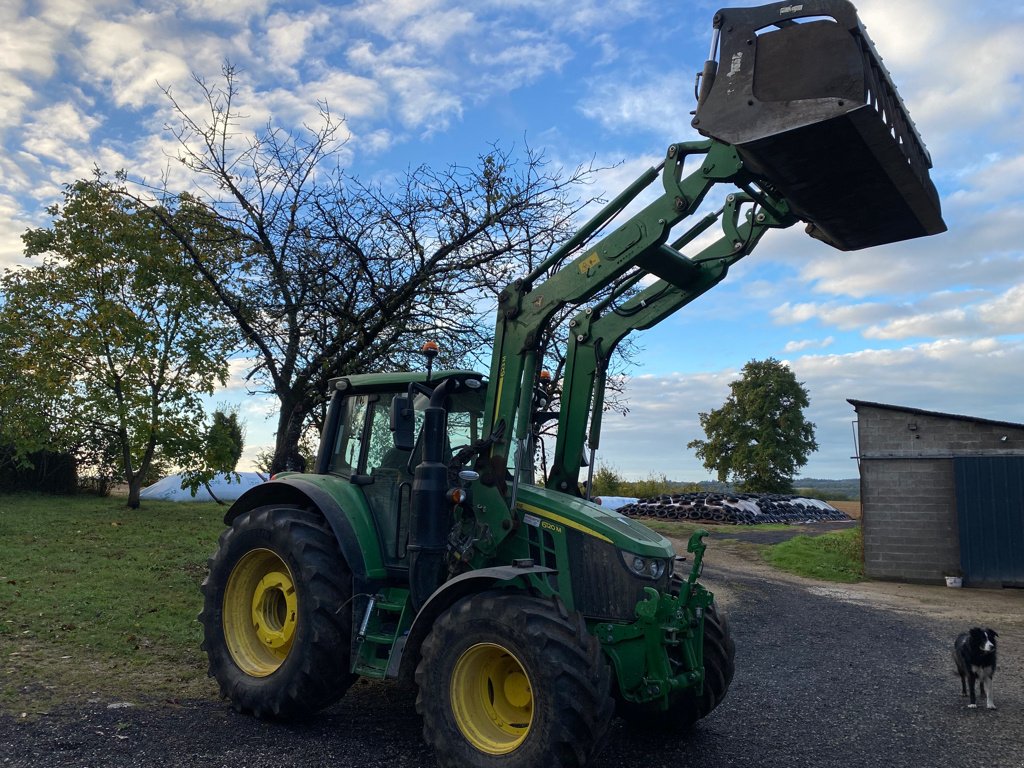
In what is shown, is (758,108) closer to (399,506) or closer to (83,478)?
(399,506)

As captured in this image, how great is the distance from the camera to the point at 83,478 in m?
27.0

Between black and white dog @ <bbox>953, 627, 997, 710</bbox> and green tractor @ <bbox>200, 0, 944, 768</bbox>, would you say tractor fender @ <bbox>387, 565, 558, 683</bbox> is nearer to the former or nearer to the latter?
green tractor @ <bbox>200, 0, 944, 768</bbox>

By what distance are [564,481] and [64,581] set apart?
25.5 ft

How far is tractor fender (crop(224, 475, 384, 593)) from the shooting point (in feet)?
18.7

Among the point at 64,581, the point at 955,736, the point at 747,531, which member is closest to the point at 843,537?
the point at 747,531

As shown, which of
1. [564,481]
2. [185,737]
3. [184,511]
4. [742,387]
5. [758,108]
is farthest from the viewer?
[742,387]

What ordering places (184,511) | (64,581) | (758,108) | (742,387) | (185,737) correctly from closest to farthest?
(758,108)
(185,737)
(64,581)
(184,511)
(742,387)

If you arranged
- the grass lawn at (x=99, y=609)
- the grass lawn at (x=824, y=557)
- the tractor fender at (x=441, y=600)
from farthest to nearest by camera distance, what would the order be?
1. the grass lawn at (x=824, y=557)
2. the grass lawn at (x=99, y=609)
3. the tractor fender at (x=441, y=600)

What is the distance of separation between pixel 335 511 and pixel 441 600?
1.30 m

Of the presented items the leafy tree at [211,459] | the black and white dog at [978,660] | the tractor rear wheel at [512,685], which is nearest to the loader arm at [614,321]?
the tractor rear wheel at [512,685]

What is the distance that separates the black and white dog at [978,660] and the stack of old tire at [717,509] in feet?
70.2

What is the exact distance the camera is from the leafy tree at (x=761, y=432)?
50000 millimetres

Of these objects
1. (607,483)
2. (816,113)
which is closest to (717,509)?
(607,483)

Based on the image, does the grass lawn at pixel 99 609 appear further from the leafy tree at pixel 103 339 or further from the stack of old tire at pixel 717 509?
the stack of old tire at pixel 717 509
